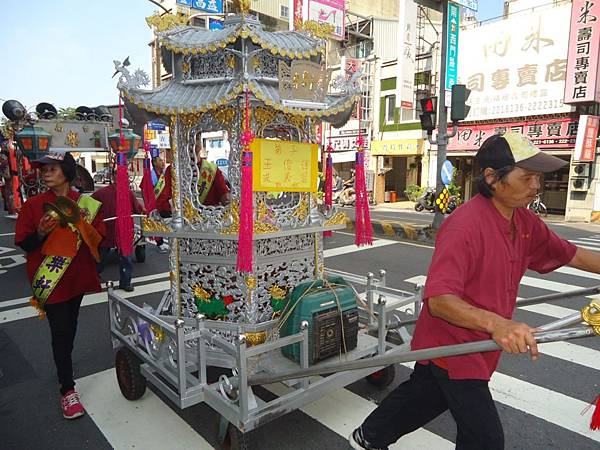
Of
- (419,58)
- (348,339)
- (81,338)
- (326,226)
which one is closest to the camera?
(348,339)

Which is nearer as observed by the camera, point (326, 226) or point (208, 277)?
point (208, 277)

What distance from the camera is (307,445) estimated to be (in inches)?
106

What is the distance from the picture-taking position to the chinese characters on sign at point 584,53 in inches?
507

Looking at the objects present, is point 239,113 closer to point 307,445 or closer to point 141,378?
point 141,378

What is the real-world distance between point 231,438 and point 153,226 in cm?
177

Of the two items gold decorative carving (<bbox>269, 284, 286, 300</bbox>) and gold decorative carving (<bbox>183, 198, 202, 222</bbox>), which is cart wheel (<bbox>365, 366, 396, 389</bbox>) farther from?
gold decorative carving (<bbox>183, 198, 202, 222</bbox>)

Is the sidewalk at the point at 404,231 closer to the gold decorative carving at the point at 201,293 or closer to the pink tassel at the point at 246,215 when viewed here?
the gold decorative carving at the point at 201,293

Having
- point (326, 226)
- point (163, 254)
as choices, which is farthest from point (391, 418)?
point (163, 254)

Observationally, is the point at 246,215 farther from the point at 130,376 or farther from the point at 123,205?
the point at 130,376

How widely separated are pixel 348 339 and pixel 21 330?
384cm

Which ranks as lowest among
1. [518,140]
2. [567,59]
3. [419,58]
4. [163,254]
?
[163,254]

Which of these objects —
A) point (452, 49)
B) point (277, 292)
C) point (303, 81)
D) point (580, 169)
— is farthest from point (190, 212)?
point (580, 169)

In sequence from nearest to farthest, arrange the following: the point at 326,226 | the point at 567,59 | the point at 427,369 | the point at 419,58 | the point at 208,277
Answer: the point at 427,369 < the point at 208,277 < the point at 326,226 < the point at 567,59 < the point at 419,58

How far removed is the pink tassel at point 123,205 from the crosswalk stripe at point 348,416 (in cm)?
178
